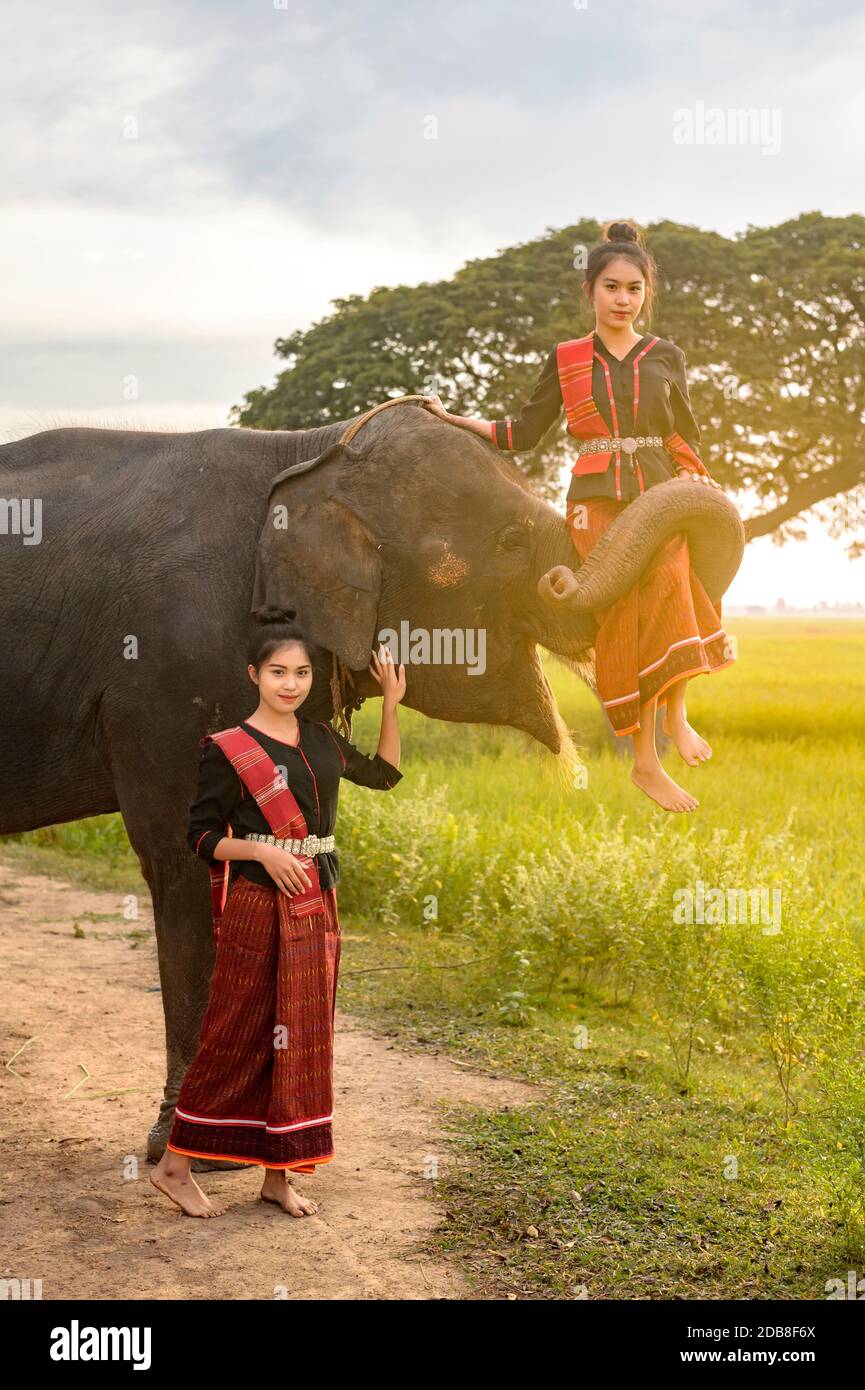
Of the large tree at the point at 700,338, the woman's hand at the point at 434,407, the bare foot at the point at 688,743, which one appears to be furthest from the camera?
the large tree at the point at 700,338

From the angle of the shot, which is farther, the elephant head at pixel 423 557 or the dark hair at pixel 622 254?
the elephant head at pixel 423 557

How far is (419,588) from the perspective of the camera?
4.76 m

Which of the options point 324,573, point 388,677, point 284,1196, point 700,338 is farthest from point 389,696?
point 700,338

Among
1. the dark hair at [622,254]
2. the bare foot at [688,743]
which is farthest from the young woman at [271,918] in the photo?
the dark hair at [622,254]

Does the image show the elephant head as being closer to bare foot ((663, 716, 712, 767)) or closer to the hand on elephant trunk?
the hand on elephant trunk

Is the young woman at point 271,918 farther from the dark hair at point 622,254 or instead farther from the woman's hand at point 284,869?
the dark hair at point 622,254

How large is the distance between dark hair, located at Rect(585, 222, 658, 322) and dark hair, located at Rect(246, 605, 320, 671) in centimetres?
138

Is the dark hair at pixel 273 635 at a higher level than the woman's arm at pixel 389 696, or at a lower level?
higher

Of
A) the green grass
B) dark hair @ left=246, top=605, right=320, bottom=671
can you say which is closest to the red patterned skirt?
the green grass

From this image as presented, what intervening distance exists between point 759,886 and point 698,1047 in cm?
88

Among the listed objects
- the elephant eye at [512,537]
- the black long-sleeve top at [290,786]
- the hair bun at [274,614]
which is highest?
the elephant eye at [512,537]

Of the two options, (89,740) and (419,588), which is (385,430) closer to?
(419,588)

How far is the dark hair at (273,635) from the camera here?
13.8 ft

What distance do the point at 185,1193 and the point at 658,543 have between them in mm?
2639
